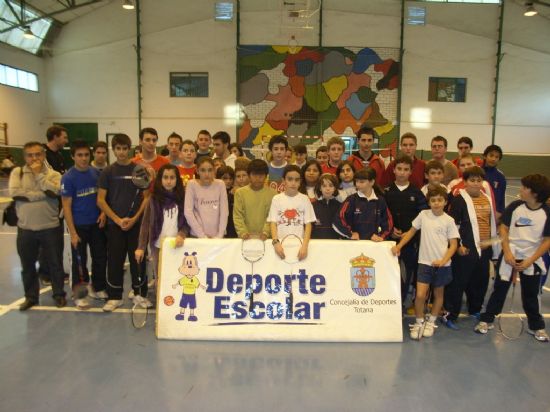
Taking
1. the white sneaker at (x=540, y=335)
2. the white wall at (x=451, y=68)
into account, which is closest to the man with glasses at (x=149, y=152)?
the white sneaker at (x=540, y=335)

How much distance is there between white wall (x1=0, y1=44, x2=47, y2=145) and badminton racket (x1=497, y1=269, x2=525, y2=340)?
70.6 feet

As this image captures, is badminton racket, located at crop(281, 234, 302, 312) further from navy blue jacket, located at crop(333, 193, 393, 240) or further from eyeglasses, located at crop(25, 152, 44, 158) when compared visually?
eyeglasses, located at crop(25, 152, 44, 158)

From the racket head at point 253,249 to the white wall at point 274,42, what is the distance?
16852mm

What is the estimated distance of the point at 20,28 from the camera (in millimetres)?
17625

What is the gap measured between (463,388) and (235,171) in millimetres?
3138

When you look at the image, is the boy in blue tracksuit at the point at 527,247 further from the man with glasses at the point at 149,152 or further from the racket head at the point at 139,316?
the man with glasses at the point at 149,152

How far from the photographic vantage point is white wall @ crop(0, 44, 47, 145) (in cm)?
1872

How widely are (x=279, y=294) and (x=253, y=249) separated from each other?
1.61 ft

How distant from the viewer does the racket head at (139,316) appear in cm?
402

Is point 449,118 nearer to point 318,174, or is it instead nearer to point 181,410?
point 318,174

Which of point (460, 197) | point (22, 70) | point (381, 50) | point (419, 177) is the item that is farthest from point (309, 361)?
point (22, 70)

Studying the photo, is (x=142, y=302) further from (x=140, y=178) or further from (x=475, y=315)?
(x=475, y=315)

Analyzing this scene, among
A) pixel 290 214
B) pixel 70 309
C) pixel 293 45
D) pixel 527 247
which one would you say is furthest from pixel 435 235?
pixel 293 45

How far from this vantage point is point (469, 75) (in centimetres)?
2003
